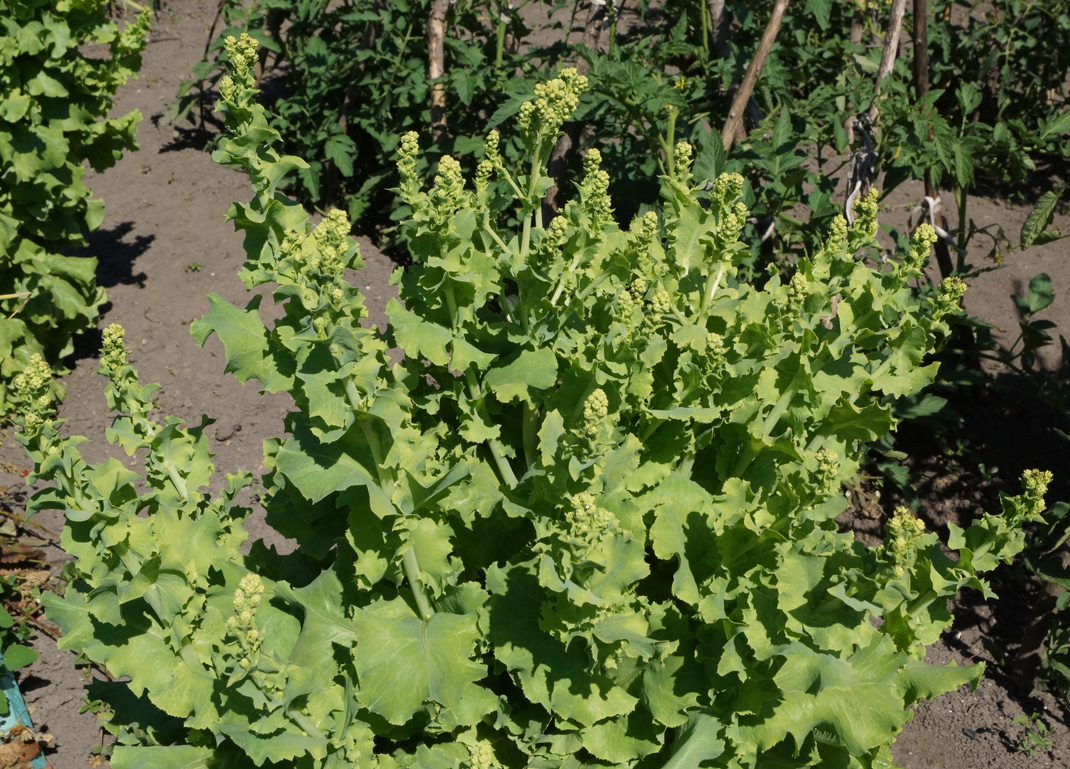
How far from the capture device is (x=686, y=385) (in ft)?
7.61

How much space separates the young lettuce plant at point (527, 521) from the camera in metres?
1.98

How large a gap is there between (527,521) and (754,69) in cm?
232

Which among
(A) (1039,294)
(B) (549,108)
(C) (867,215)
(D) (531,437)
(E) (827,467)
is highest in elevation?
(B) (549,108)

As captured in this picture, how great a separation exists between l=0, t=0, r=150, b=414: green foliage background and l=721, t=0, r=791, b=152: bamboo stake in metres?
3.11

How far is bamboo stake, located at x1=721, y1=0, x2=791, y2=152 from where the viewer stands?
373 centimetres

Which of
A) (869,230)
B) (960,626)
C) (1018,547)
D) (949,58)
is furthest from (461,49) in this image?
(1018,547)

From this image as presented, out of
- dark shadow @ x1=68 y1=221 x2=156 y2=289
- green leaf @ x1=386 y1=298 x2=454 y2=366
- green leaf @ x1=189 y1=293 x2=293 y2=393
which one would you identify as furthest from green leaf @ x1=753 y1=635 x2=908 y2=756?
dark shadow @ x1=68 y1=221 x2=156 y2=289

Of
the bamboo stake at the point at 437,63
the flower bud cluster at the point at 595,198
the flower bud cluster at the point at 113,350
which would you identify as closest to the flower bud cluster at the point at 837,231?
the flower bud cluster at the point at 595,198

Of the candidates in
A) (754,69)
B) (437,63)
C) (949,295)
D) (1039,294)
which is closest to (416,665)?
(949,295)

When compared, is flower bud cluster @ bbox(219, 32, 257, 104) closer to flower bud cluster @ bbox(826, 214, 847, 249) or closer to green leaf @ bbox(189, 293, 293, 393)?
green leaf @ bbox(189, 293, 293, 393)

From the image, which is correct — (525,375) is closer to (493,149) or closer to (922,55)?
(493,149)

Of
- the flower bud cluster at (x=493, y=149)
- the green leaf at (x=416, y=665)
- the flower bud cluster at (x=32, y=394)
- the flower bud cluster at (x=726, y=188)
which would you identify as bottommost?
the green leaf at (x=416, y=665)

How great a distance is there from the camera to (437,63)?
18.7ft

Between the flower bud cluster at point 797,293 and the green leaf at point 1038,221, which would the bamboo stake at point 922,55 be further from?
the flower bud cluster at point 797,293
